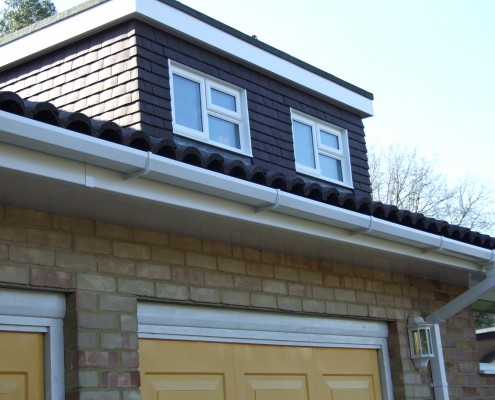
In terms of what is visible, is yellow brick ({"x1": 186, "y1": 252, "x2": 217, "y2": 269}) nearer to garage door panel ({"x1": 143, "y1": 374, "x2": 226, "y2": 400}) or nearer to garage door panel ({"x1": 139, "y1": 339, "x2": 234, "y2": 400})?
garage door panel ({"x1": 139, "y1": 339, "x2": 234, "y2": 400})

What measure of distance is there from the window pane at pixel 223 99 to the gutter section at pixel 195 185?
363 centimetres

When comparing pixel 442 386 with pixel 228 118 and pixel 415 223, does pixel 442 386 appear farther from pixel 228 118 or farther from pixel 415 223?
pixel 228 118

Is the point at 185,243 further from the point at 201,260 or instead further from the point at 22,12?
the point at 22,12

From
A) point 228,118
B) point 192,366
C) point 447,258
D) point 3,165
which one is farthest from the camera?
point 228,118

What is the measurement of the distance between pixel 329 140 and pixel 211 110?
277cm

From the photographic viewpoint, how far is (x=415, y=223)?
7207mm

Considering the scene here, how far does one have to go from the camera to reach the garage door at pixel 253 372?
5.99 metres

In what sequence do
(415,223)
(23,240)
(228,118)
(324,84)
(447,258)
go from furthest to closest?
(324,84), (228,118), (447,258), (415,223), (23,240)

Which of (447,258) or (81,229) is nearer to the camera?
(81,229)

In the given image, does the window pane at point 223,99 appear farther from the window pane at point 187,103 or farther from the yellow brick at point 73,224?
the yellow brick at point 73,224

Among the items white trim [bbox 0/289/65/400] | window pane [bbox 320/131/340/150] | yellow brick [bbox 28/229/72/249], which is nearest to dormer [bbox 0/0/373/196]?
window pane [bbox 320/131/340/150]

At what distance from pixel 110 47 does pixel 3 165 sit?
17.3 ft

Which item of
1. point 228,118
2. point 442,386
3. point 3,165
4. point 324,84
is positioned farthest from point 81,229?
point 324,84

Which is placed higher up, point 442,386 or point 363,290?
point 363,290
